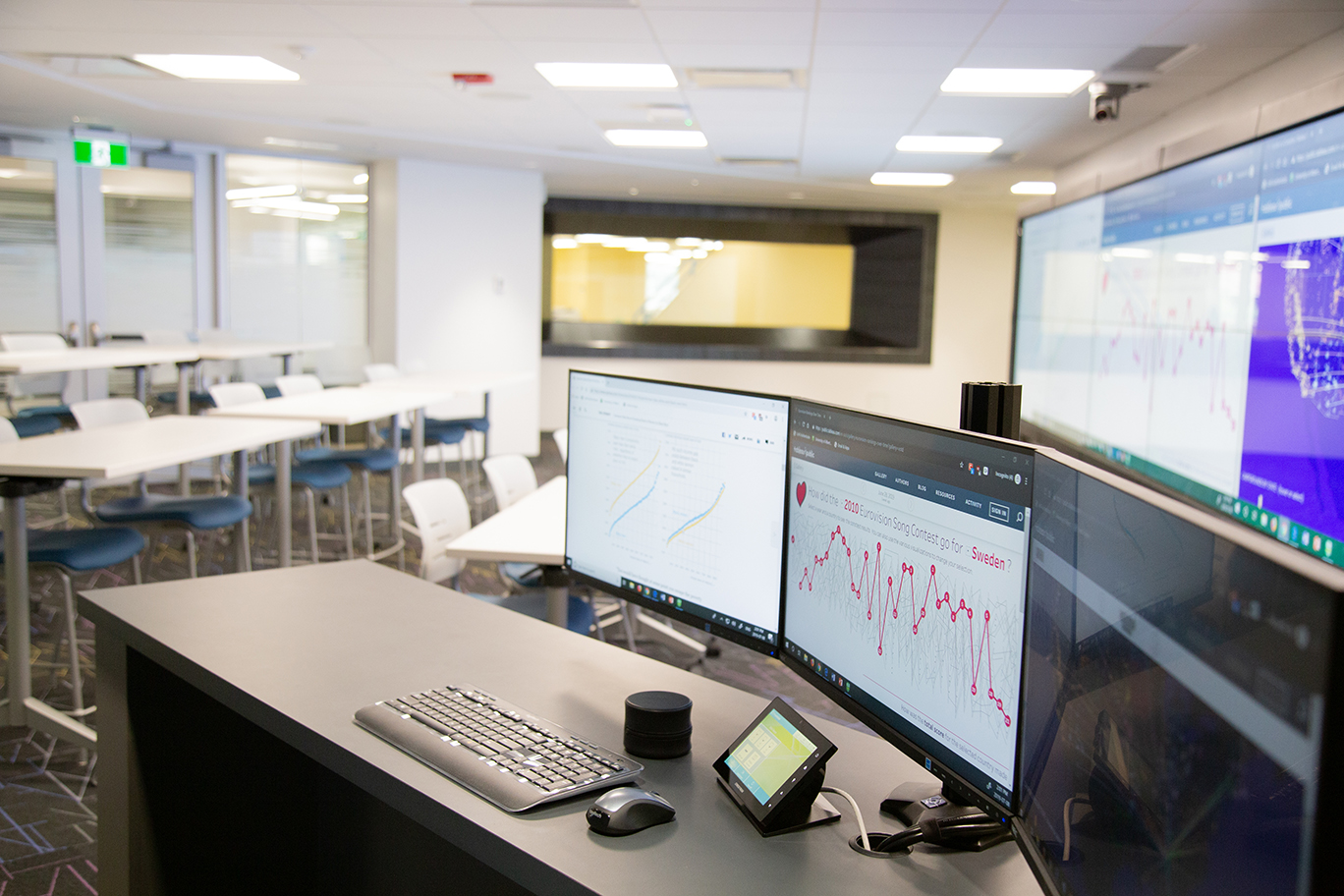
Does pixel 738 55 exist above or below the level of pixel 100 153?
above

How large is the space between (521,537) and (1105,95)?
401cm

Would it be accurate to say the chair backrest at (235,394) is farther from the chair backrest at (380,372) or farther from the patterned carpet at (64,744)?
the chair backrest at (380,372)

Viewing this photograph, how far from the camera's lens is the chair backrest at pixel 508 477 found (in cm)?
375

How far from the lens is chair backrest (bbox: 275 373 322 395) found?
5707 mm

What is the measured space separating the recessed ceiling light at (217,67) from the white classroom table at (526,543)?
11.2 feet

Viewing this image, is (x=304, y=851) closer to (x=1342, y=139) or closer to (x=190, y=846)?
(x=190, y=846)

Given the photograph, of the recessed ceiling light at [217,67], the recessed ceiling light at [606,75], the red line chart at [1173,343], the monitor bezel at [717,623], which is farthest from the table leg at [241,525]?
the red line chart at [1173,343]

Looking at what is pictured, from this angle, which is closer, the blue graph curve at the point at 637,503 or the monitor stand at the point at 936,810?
the monitor stand at the point at 936,810

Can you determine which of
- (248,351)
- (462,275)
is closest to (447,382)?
(248,351)

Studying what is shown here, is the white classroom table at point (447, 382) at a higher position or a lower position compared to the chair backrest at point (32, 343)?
lower

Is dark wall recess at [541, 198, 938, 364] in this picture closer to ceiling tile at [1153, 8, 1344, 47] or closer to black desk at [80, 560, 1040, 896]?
ceiling tile at [1153, 8, 1344, 47]

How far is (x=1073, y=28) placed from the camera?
4039 millimetres

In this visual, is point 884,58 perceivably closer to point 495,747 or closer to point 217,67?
point 217,67

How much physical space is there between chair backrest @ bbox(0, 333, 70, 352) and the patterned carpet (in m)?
2.14
